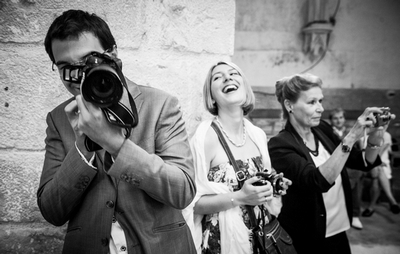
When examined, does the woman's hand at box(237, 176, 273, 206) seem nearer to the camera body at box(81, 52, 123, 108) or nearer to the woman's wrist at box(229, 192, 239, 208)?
the woman's wrist at box(229, 192, 239, 208)

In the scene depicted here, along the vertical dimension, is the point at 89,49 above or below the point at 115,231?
above

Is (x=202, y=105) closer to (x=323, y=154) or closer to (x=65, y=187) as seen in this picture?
(x=323, y=154)

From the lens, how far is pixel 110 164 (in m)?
1.07

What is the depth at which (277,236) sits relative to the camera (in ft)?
5.66

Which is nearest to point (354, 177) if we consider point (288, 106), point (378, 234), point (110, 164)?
point (378, 234)

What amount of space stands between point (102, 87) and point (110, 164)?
0.29 m

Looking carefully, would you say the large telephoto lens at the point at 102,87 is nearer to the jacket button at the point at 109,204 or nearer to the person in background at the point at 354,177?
the jacket button at the point at 109,204

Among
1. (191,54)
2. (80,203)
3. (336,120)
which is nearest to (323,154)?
(191,54)

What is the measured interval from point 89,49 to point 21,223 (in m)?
1.27

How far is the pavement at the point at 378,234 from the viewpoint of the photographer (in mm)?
3922

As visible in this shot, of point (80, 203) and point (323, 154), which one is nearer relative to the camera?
point (80, 203)

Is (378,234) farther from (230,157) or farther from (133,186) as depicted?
(133,186)

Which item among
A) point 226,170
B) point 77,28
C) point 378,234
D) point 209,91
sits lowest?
point 378,234

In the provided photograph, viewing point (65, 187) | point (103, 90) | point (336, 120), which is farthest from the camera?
point (336, 120)
